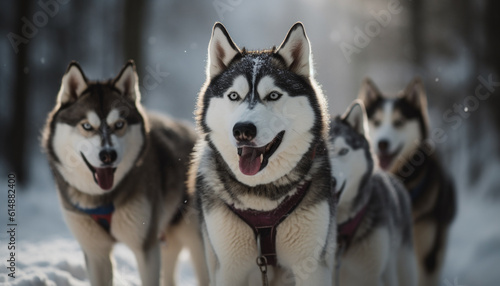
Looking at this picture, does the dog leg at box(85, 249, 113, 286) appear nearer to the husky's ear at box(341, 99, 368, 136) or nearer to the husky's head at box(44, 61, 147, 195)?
the husky's head at box(44, 61, 147, 195)

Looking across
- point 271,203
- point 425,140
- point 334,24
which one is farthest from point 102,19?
point 271,203

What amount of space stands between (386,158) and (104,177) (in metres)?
3.39

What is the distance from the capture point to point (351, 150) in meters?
3.83

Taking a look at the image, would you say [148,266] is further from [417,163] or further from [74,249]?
[417,163]

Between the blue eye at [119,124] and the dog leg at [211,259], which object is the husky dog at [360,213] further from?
the blue eye at [119,124]

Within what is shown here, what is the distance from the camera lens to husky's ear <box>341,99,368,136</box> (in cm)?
393

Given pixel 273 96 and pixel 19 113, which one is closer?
pixel 273 96

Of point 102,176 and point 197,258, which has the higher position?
point 102,176

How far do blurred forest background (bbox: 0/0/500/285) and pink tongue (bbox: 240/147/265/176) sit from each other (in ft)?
21.2

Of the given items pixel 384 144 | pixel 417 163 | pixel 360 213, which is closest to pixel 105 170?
pixel 360 213

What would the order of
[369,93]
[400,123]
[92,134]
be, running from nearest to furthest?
[92,134]
[400,123]
[369,93]

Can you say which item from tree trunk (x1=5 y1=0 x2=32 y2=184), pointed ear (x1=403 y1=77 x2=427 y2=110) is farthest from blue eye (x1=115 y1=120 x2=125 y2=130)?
tree trunk (x1=5 y1=0 x2=32 y2=184)

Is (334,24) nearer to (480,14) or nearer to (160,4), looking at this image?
(480,14)

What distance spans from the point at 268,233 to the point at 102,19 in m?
8.38
